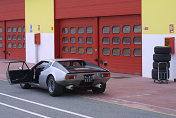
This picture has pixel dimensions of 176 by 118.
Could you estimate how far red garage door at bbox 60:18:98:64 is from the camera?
70.0ft

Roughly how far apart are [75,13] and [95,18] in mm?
1804

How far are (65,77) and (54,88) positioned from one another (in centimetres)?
62

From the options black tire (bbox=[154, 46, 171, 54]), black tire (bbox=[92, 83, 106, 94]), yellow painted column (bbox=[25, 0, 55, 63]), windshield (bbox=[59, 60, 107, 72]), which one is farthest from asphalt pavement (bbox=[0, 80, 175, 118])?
yellow painted column (bbox=[25, 0, 55, 63])

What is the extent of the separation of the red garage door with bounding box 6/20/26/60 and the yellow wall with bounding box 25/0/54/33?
122 centimetres

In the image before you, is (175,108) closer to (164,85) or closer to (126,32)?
(164,85)

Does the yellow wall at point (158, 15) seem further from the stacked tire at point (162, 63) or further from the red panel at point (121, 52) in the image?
the stacked tire at point (162, 63)

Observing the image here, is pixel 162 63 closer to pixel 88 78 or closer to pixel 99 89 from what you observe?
pixel 99 89

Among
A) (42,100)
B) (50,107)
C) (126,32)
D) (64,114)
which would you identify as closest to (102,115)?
(64,114)

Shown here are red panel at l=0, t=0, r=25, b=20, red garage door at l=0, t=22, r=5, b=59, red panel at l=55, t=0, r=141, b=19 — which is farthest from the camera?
red garage door at l=0, t=22, r=5, b=59

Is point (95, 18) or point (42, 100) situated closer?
point (42, 100)

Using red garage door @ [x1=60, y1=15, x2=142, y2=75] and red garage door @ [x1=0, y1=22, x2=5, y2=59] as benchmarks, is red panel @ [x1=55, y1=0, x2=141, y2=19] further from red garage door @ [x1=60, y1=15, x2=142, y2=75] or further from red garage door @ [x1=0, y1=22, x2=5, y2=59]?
red garage door @ [x1=0, y1=22, x2=5, y2=59]

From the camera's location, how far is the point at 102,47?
20812 mm

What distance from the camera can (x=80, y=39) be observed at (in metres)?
22.5

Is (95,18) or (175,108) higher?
(95,18)
